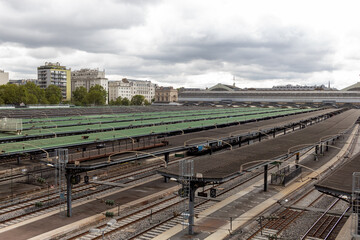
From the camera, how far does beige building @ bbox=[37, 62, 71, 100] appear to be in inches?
6545

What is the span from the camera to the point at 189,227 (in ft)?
59.1

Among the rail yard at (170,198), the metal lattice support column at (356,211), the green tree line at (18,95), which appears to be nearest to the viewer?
the metal lattice support column at (356,211)

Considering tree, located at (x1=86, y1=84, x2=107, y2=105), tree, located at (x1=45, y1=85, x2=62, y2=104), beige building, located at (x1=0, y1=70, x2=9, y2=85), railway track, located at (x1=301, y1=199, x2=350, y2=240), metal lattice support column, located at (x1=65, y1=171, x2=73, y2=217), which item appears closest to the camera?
railway track, located at (x1=301, y1=199, x2=350, y2=240)

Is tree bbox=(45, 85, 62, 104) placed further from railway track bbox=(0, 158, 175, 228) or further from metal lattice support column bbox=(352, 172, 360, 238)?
metal lattice support column bbox=(352, 172, 360, 238)

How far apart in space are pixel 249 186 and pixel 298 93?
150517 millimetres

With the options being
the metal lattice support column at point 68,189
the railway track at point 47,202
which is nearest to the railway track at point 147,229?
the metal lattice support column at point 68,189

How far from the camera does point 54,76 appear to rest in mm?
167125

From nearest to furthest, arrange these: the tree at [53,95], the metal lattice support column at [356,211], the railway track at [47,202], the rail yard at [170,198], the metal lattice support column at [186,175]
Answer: the metal lattice support column at [356,211], the metal lattice support column at [186,175], the rail yard at [170,198], the railway track at [47,202], the tree at [53,95]

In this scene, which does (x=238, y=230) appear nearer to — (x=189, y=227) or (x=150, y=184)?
(x=189, y=227)

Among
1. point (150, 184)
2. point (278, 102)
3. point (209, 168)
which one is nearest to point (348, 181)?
point (209, 168)

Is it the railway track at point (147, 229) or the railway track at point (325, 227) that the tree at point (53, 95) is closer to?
the railway track at point (147, 229)

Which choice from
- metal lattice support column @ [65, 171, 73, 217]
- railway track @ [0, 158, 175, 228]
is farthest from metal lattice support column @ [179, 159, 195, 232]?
railway track @ [0, 158, 175, 228]

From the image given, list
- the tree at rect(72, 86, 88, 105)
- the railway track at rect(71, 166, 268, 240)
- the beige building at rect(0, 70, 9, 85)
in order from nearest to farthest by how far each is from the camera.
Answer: the railway track at rect(71, 166, 268, 240) < the tree at rect(72, 86, 88, 105) < the beige building at rect(0, 70, 9, 85)

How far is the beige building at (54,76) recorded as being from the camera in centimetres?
16625
